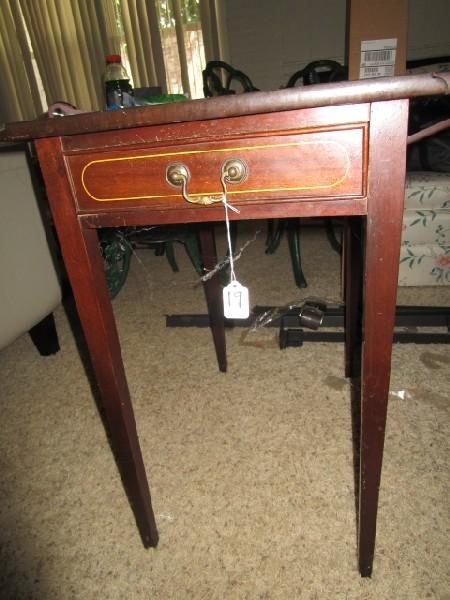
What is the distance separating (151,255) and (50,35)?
2293mm

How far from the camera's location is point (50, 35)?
3.11 meters

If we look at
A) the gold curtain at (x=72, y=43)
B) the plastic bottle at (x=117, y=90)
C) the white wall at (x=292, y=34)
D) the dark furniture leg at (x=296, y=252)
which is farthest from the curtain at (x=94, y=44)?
the plastic bottle at (x=117, y=90)

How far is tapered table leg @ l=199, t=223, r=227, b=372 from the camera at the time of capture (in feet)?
3.20

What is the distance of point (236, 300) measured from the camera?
52cm

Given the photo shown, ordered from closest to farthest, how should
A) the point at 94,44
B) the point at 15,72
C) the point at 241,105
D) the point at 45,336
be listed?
the point at 241,105 → the point at 45,336 → the point at 94,44 → the point at 15,72

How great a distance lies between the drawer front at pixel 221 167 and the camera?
39cm

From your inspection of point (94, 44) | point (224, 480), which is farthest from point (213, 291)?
point (94, 44)

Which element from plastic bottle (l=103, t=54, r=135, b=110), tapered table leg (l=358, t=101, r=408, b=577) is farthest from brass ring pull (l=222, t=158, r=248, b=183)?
plastic bottle (l=103, t=54, r=135, b=110)

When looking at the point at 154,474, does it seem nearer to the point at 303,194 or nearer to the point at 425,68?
the point at 303,194

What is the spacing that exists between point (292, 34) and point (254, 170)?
10.2 ft

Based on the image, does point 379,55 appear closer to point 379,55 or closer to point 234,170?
point 379,55

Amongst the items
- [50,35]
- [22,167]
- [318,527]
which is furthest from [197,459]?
[50,35]

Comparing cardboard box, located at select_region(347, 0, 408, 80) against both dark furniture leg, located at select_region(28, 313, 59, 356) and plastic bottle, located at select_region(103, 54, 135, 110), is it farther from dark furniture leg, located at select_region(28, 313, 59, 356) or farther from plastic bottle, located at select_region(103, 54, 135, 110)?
dark furniture leg, located at select_region(28, 313, 59, 356)

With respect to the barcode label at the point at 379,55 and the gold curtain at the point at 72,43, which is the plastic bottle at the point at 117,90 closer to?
the barcode label at the point at 379,55
